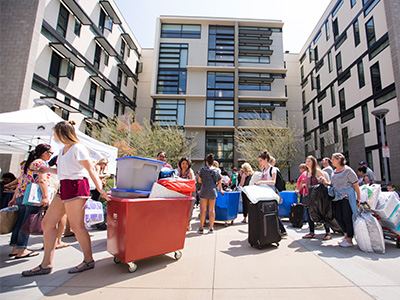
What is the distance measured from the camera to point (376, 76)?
1756 cm

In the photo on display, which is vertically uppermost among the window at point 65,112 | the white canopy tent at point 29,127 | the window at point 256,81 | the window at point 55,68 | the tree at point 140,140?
the window at point 256,81

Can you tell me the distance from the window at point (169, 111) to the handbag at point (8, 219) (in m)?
23.9

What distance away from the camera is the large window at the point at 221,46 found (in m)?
29.1

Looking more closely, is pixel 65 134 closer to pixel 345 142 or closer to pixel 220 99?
pixel 345 142

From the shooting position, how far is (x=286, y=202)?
23.5 feet

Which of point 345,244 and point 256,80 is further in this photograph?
point 256,80

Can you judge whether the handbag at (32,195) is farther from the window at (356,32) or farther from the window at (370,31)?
the window at (356,32)

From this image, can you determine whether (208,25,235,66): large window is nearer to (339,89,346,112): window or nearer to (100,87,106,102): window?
(339,89,346,112): window

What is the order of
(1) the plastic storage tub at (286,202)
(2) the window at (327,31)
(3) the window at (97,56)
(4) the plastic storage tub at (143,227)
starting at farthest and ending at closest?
(2) the window at (327,31), (3) the window at (97,56), (1) the plastic storage tub at (286,202), (4) the plastic storage tub at (143,227)

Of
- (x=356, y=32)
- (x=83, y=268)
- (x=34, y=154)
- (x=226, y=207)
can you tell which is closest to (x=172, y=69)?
(x=356, y=32)

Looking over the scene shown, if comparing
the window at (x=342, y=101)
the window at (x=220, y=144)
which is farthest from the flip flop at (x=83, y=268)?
the window at (x=342, y=101)

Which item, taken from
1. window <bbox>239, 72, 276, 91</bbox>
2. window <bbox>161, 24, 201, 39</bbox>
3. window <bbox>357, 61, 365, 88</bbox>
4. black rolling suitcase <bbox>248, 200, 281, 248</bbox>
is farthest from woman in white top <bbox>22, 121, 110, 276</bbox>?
window <bbox>161, 24, 201, 39</bbox>

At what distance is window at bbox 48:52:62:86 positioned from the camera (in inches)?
609

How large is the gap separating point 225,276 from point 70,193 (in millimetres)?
2336
